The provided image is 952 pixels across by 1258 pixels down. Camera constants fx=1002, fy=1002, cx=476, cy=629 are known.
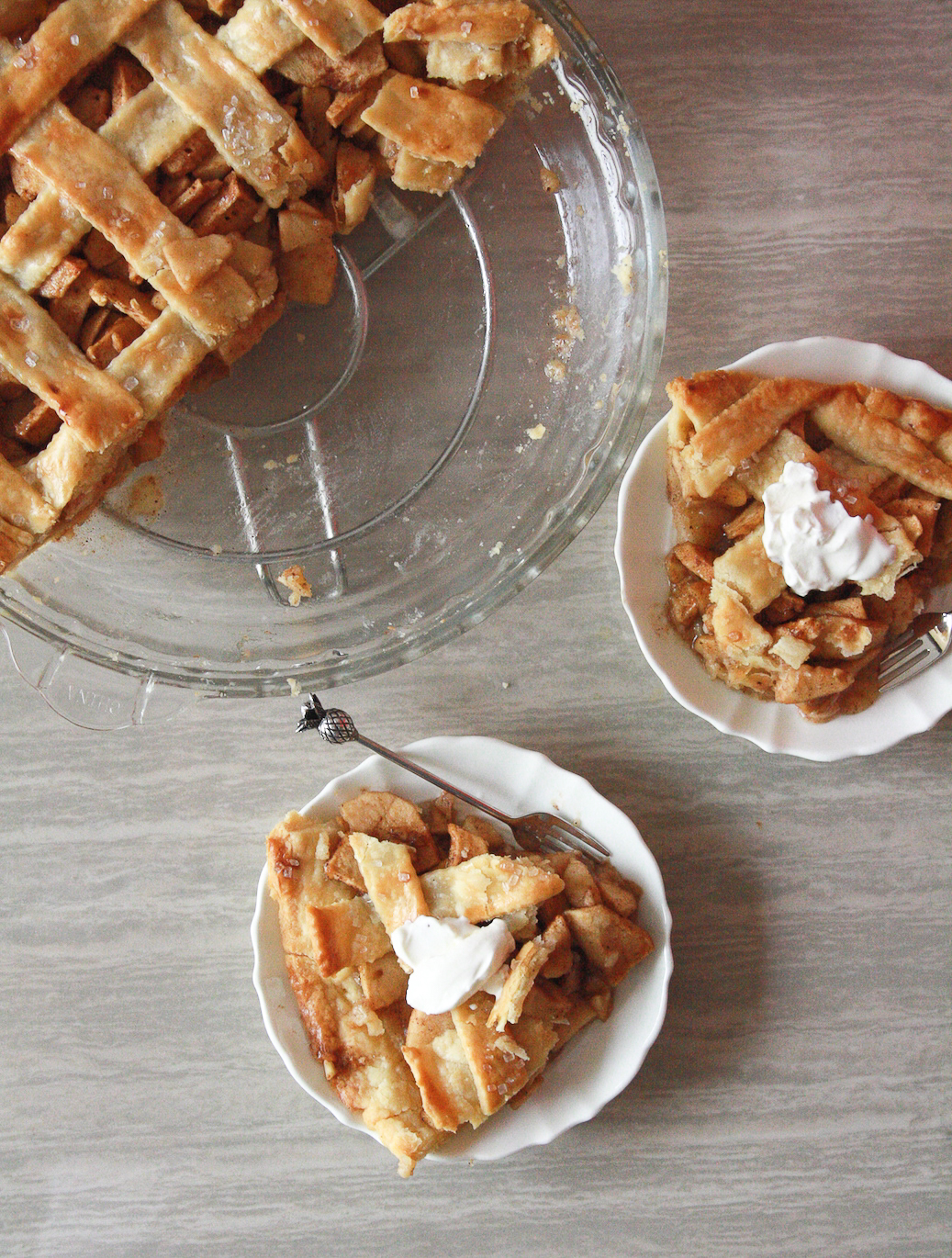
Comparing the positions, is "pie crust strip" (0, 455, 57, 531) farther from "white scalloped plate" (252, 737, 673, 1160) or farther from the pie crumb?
"white scalloped plate" (252, 737, 673, 1160)

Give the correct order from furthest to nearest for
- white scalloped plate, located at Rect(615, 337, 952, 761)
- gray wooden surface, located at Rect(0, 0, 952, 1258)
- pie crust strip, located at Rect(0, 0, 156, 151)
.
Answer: gray wooden surface, located at Rect(0, 0, 952, 1258)
white scalloped plate, located at Rect(615, 337, 952, 761)
pie crust strip, located at Rect(0, 0, 156, 151)

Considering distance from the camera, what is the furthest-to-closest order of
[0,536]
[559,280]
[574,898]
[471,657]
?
[471,657] → [574,898] → [559,280] → [0,536]

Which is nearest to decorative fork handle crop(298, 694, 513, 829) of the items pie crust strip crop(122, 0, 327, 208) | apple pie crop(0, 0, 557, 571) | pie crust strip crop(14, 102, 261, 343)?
apple pie crop(0, 0, 557, 571)

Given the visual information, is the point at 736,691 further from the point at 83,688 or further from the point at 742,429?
the point at 83,688

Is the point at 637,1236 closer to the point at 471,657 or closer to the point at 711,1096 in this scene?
the point at 711,1096

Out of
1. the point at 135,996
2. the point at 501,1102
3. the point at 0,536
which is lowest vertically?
the point at 501,1102

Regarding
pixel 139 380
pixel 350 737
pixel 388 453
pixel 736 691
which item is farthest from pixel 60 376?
pixel 736 691

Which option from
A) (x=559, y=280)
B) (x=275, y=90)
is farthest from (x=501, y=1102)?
(x=275, y=90)
